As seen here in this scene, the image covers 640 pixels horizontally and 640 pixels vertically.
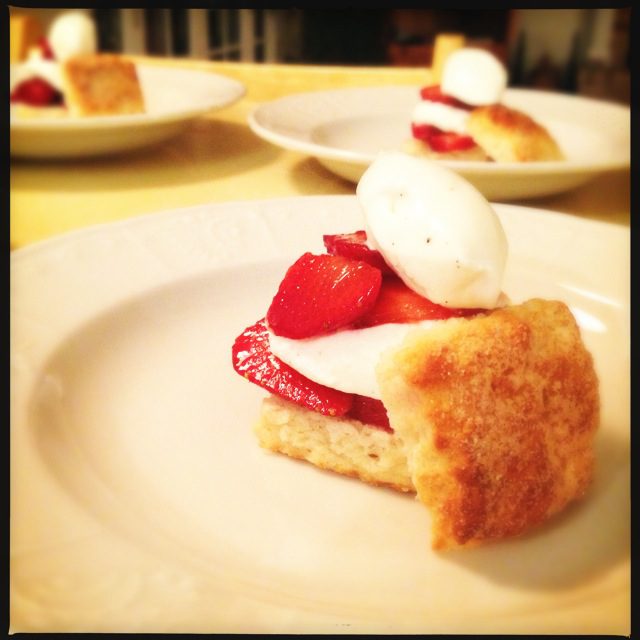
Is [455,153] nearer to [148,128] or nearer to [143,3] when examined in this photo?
[148,128]

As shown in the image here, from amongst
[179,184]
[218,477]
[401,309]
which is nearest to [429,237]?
[401,309]

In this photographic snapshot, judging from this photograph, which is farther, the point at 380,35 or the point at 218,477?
the point at 380,35

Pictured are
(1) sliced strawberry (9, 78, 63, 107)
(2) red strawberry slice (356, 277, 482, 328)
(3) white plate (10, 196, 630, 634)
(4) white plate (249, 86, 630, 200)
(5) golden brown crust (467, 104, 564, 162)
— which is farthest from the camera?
(1) sliced strawberry (9, 78, 63, 107)

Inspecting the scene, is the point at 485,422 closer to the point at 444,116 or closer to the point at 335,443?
the point at 335,443

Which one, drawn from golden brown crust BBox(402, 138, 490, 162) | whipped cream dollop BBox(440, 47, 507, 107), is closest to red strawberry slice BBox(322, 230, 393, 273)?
golden brown crust BBox(402, 138, 490, 162)

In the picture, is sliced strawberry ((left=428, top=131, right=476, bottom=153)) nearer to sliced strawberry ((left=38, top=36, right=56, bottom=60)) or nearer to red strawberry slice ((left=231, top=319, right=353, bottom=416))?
red strawberry slice ((left=231, top=319, right=353, bottom=416))

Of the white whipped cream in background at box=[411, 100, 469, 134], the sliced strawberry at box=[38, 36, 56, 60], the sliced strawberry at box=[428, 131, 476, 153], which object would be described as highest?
the sliced strawberry at box=[38, 36, 56, 60]
